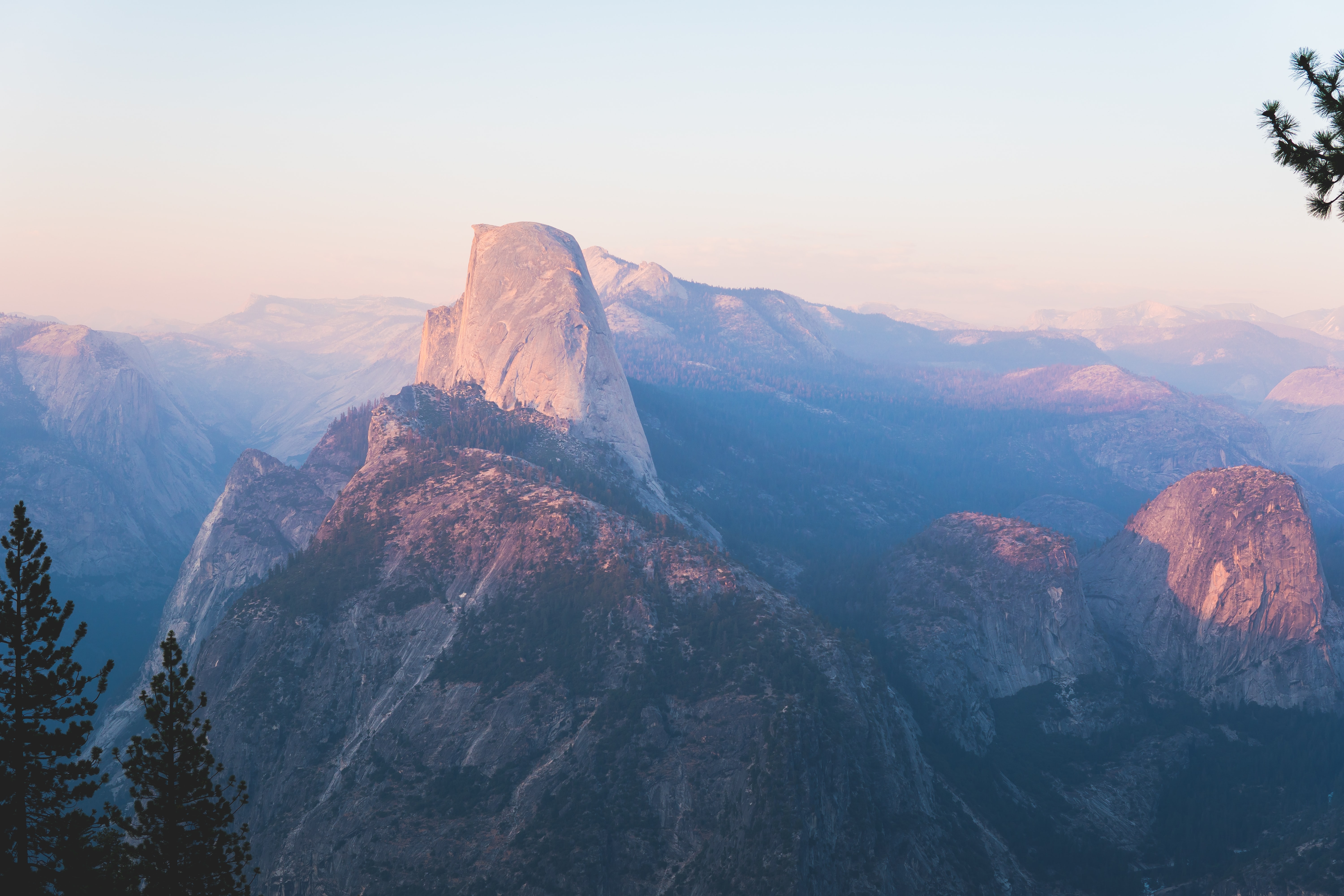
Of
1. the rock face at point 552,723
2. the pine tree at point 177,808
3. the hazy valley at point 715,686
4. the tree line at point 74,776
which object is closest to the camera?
the tree line at point 74,776

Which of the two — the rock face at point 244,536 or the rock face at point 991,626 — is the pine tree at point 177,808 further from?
the rock face at point 244,536

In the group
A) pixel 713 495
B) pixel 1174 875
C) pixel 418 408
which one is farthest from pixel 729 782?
pixel 713 495

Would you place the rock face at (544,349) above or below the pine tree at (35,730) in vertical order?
above

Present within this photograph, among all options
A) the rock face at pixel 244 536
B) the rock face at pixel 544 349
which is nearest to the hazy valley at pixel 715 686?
the rock face at pixel 244 536

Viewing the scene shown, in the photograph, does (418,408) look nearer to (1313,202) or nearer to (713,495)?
(713,495)

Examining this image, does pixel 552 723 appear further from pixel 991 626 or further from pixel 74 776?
pixel 991 626

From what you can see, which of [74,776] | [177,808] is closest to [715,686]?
[177,808]
